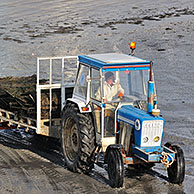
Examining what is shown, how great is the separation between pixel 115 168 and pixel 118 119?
93 centimetres

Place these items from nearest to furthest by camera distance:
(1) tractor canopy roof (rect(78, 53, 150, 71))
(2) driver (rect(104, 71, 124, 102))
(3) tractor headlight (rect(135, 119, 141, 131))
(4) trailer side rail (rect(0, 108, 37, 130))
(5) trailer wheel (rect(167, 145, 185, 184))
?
(3) tractor headlight (rect(135, 119, 141, 131)) < (5) trailer wheel (rect(167, 145, 185, 184)) < (1) tractor canopy roof (rect(78, 53, 150, 71)) < (2) driver (rect(104, 71, 124, 102)) < (4) trailer side rail (rect(0, 108, 37, 130))

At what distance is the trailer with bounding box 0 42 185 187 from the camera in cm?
894

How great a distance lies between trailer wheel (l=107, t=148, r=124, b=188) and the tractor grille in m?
0.47

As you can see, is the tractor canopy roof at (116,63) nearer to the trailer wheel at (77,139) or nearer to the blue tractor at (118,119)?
the blue tractor at (118,119)

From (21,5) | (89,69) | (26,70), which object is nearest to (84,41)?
(26,70)

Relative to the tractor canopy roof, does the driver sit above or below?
below

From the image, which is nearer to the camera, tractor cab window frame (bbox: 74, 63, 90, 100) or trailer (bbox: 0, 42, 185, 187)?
trailer (bbox: 0, 42, 185, 187)

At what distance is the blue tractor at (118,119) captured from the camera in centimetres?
893

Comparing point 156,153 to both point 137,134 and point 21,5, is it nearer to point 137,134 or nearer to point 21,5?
point 137,134

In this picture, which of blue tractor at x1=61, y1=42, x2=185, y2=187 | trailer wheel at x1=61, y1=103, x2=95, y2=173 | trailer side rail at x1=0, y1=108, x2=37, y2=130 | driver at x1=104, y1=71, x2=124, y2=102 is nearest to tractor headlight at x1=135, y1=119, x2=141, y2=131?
blue tractor at x1=61, y1=42, x2=185, y2=187

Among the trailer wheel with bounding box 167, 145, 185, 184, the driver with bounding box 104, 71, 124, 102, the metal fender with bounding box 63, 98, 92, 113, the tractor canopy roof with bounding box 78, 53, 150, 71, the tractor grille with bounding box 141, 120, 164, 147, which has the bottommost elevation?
the trailer wheel with bounding box 167, 145, 185, 184

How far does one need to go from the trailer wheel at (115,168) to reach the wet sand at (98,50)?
0.64 feet

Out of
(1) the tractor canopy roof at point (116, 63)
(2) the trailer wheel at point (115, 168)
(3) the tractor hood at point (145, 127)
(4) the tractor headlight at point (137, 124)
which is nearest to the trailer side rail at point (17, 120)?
(1) the tractor canopy roof at point (116, 63)

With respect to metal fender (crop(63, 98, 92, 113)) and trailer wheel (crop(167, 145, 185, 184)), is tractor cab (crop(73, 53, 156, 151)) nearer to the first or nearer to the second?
metal fender (crop(63, 98, 92, 113))
